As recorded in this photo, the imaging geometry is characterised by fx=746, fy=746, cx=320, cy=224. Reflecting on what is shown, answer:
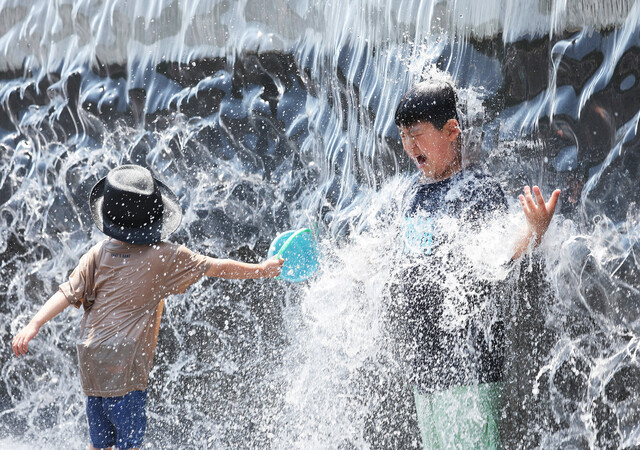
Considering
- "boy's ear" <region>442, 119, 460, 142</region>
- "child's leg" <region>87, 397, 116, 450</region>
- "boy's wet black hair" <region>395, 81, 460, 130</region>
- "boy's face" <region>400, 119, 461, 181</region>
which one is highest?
"boy's wet black hair" <region>395, 81, 460, 130</region>

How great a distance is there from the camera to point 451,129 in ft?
8.36

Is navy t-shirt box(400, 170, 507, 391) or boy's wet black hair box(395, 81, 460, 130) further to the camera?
boy's wet black hair box(395, 81, 460, 130)

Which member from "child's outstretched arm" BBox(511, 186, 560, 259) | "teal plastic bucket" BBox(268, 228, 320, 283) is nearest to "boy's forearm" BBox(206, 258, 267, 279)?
"teal plastic bucket" BBox(268, 228, 320, 283)

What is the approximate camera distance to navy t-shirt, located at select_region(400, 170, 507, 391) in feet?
7.80

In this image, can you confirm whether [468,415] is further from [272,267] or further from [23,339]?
[23,339]

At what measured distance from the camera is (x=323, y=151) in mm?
3455

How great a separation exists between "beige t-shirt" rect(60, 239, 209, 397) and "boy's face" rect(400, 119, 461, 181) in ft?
3.28

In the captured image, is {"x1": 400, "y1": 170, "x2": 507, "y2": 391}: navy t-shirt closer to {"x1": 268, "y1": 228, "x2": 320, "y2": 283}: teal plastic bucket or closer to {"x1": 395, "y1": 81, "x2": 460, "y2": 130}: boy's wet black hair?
{"x1": 395, "y1": 81, "x2": 460, "y2": 130}: boy's wet black hair

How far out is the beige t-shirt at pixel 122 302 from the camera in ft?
9.57

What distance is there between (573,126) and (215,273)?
1.47 m

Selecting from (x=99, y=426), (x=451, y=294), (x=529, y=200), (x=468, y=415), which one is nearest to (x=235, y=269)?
(x=99, y=426)

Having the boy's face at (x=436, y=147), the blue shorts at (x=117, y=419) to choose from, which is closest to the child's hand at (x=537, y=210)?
the boy's face at (x=436, y=147)

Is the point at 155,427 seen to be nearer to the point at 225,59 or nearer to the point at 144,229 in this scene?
the point at 144,229

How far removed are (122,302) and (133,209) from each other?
372 mm
